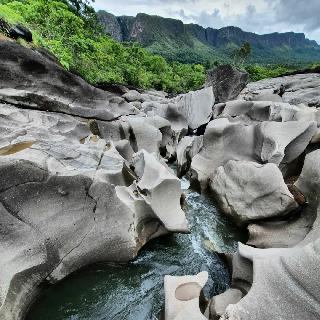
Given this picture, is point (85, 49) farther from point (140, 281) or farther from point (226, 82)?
point (140, 281)

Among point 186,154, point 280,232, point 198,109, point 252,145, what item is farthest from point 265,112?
point 280,232

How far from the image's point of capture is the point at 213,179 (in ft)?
41.3

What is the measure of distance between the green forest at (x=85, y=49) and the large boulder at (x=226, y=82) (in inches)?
405

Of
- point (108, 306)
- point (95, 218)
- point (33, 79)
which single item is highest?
point (33, 79)

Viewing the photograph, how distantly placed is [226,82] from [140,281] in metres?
21.7

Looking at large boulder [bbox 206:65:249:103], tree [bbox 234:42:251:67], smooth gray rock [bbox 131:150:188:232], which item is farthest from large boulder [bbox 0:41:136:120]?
tree [bbox 234:42:251:67]

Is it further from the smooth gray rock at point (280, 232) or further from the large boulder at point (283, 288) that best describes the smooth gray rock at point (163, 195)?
the large boulder at point (283, 288)

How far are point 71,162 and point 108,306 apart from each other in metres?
3.54

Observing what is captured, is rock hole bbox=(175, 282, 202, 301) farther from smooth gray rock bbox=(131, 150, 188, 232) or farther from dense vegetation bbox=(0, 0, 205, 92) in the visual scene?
dense vegetation bbox=(0, 0, 205, 92)

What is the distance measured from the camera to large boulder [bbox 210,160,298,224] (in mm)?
9883

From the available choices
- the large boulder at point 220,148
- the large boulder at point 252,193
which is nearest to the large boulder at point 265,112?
the large boulder at point 220,148

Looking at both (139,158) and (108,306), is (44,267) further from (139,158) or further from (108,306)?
(139,158)

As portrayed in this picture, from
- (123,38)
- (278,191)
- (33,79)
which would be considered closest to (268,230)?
(278,191)

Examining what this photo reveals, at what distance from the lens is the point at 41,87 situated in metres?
13.9
